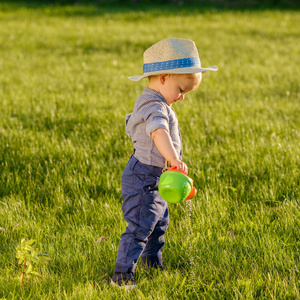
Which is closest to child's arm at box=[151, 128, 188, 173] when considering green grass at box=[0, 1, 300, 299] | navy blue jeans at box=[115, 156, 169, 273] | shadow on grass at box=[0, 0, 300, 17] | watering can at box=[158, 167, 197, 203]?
watering can at box=[158, 167, 197, 203]

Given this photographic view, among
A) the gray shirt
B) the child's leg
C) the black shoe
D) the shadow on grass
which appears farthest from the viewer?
the shadow on grass

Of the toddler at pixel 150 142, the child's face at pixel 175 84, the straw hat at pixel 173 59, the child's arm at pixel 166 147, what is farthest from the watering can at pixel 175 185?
the straw hat at pixel 173 59

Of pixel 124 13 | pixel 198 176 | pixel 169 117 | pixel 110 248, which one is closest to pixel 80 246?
pixel 110 248

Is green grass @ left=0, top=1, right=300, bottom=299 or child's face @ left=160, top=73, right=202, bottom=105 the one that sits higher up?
child's face @ left=160, top=73, right=202, bottom=105

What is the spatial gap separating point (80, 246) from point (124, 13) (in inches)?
596

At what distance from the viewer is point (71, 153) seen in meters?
4.68

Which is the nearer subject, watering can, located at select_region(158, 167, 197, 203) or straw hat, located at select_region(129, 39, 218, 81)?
watering can, located at select_region(158, 167, 197, 203)

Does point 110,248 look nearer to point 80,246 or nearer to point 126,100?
point 80,246

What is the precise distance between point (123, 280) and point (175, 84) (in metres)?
1.35

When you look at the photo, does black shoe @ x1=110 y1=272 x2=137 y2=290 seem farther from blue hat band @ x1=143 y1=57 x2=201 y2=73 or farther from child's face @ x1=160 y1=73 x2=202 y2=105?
blue hat band @ x1=143 y1=57 x2=201 y2=73

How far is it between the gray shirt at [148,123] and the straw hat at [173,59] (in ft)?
0.56

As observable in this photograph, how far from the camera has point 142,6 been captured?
1933 cm

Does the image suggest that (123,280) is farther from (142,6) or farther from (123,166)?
(142,6)

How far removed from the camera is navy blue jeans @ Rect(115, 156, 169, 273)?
109 inches
